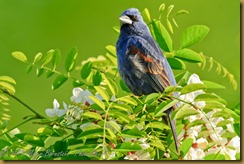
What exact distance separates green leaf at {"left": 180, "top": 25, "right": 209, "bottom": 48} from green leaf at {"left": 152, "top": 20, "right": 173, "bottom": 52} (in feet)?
0.18

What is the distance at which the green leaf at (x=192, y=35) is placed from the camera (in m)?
2.67

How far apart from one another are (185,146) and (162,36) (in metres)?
0.70

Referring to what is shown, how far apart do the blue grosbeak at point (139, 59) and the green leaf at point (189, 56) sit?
0.12 metres

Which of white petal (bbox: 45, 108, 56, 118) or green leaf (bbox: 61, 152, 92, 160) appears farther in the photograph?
white petal (bbox: 45, 108, 56, 118)

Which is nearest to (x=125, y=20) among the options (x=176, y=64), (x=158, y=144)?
(x=176, y=64)

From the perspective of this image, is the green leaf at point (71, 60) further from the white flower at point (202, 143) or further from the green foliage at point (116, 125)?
the white flower at point (202, 143)

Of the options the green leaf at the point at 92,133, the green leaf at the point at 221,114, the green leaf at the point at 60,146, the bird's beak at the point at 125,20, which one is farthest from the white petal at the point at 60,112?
the bird's beak at the point at 125,20

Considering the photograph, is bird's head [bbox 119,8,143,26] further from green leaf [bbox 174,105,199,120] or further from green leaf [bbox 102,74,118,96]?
green leaf [bbox 174,105,199,120]

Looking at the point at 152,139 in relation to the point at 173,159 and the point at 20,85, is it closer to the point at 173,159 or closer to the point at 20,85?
the point at 173,159

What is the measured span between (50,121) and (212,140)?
58cm

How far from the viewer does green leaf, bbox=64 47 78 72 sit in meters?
2.63

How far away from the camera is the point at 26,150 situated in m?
2.41

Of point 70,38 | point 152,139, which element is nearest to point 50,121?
point 152,139

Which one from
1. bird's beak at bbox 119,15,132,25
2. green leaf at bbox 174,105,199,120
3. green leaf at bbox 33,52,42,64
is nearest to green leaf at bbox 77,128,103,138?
green leaf at bbox 174,105,199,120
